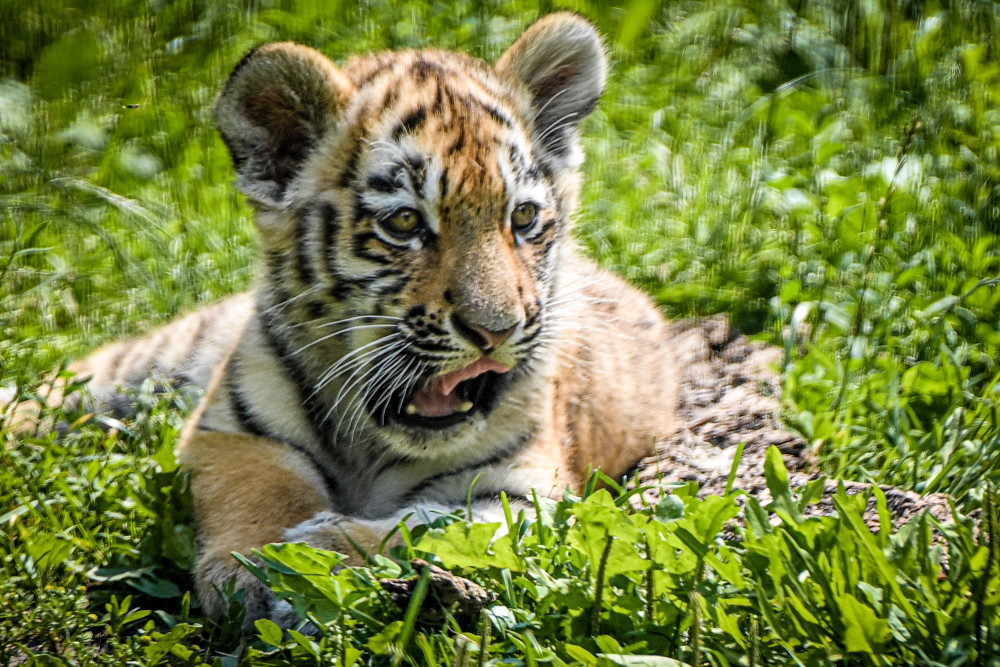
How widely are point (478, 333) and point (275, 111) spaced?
3.20 feet

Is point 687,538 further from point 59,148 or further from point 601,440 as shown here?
point 59,148

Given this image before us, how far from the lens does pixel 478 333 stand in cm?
295

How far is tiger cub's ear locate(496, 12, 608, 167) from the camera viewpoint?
356cm

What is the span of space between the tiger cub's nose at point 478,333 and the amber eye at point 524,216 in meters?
0.39

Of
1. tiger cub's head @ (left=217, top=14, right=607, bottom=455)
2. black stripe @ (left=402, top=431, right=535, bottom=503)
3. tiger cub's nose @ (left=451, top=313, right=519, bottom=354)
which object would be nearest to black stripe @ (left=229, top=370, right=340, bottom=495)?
tiger cub's head @ (left=217, top=14, right=607, bottom=455)

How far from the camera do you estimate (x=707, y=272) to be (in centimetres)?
471

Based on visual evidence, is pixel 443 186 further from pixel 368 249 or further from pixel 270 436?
pixel 270 436

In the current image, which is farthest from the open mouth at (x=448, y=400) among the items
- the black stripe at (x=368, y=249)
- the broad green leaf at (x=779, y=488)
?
the broad green leaf at (x=779, y=488)

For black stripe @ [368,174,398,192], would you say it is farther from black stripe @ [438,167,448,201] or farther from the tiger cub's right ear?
the tiger cub's right ear

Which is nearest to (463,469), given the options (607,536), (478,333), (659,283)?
(478,333)

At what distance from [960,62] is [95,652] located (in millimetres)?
4806

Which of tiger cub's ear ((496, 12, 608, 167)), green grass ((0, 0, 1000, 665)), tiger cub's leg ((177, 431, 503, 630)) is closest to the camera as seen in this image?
green grass ((0, 0, 1000, 665))

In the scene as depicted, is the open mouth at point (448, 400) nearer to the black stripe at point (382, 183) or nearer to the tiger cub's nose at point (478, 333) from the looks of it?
the tiger cub's nose at point (478, 333)

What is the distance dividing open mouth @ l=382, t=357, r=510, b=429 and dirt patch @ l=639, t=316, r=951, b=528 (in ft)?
1.97
